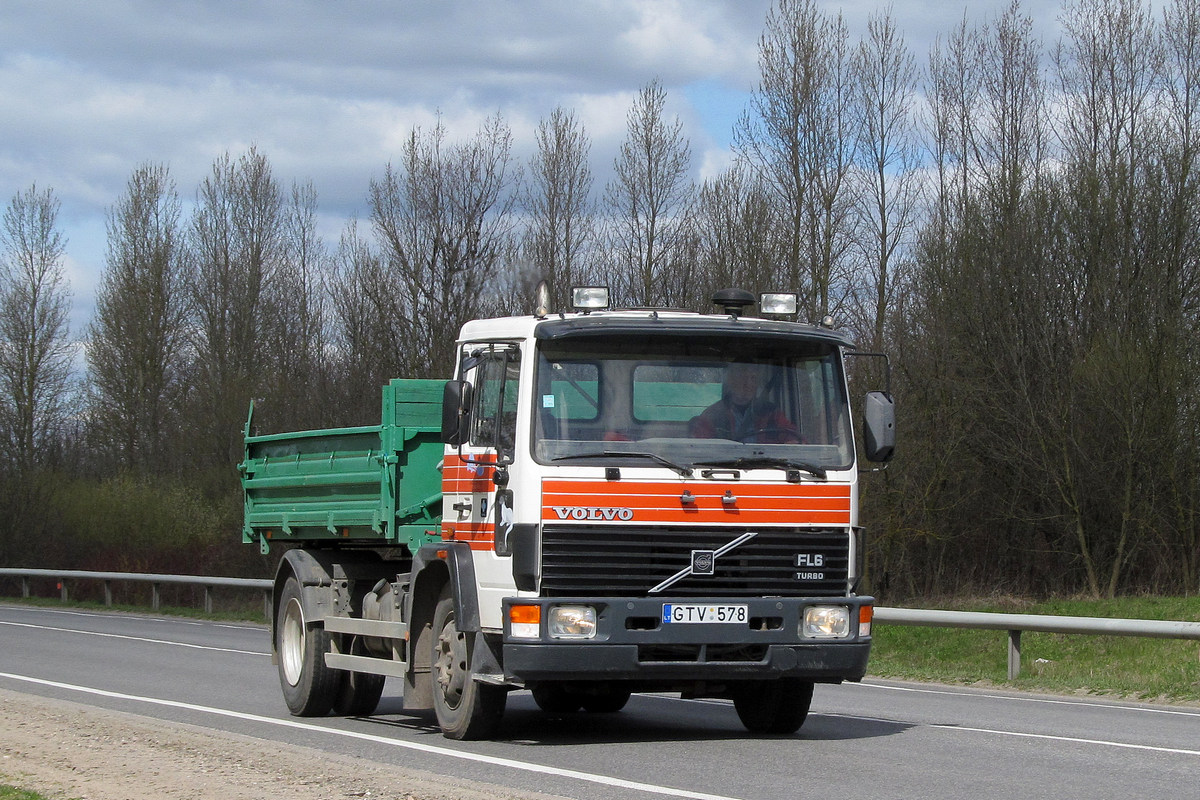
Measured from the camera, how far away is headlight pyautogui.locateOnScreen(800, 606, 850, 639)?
30.0ft

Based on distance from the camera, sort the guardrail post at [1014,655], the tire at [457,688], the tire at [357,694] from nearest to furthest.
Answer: the tire at [457,688] → the tire at [357,694] → the guardrail post at [1014,655]

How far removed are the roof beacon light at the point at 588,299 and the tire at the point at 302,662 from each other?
4027 millimetres

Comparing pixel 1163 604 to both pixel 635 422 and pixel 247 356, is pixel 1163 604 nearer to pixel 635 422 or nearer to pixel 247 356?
pixel 635 422

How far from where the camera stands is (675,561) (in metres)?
8.86

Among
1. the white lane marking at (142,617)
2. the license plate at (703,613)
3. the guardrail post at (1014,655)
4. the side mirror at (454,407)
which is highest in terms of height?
the side mirror at (454,407)

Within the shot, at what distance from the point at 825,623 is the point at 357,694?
14.8 ft

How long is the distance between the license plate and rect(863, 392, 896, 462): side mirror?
1.39 metres

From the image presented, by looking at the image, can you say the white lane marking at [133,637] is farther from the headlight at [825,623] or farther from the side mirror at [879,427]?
the side mirror at [879,427]

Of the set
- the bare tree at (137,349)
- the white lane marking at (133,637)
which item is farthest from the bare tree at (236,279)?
the white lane marking at (133,637)

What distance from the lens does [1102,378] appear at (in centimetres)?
3031

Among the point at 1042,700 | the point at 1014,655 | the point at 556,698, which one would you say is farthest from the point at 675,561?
the point at 1014,655

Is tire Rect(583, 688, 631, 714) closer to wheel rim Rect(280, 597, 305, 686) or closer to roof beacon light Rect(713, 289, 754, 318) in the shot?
wheel rim Rect(280, 597, 305, 686)

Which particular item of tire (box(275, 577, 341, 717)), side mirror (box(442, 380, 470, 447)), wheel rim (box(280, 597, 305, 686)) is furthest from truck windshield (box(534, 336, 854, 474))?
wheel rim (box(280, 597, 305, 686))

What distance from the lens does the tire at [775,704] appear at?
1017 centimetres
